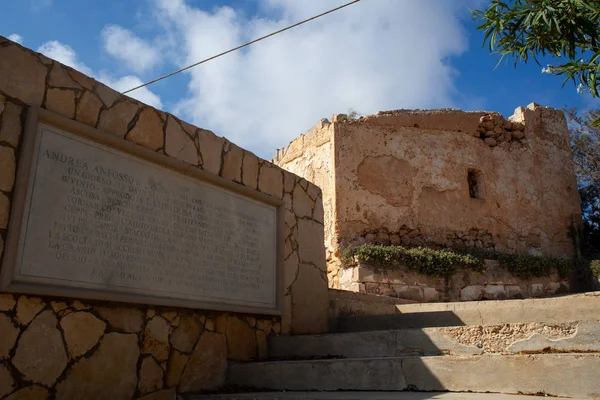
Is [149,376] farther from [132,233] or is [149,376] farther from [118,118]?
[118,118]

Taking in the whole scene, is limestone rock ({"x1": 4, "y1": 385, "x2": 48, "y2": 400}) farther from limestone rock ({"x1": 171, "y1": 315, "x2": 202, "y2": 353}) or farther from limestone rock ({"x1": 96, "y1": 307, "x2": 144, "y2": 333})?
limestone rock ({"x1": 171, "y1": 315, "x2": 202, "y2": 353})

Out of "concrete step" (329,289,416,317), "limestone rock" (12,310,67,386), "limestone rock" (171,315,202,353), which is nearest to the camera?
"limestone rock" (12,310,67,386)

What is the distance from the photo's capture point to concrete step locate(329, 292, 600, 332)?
13.6ft

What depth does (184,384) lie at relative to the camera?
3.97 m

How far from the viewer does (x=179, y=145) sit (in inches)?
173

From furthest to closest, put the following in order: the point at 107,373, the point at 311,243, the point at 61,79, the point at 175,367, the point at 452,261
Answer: the point at 452,261 → the point at 311,243 → the point at 175,367 → the point at 61,79 → the point at 107,373

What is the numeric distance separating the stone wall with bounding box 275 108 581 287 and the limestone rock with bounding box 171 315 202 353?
5732 mm

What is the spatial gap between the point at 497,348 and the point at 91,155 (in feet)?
9.87

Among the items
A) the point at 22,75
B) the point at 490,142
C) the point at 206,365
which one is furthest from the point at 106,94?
the point at 490,142

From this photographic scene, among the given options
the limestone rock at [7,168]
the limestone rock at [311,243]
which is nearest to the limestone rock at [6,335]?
the limestone rock at [7,168]

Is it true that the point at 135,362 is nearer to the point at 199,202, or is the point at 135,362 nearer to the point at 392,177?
the point at 199,202

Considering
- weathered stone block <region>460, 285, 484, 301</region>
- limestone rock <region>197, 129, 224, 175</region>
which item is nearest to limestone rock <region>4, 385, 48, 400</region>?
limestone rock <region>197, 129, 224, 175</region>

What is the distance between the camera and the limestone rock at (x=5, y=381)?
2910 millimetres

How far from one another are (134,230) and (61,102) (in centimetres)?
98
